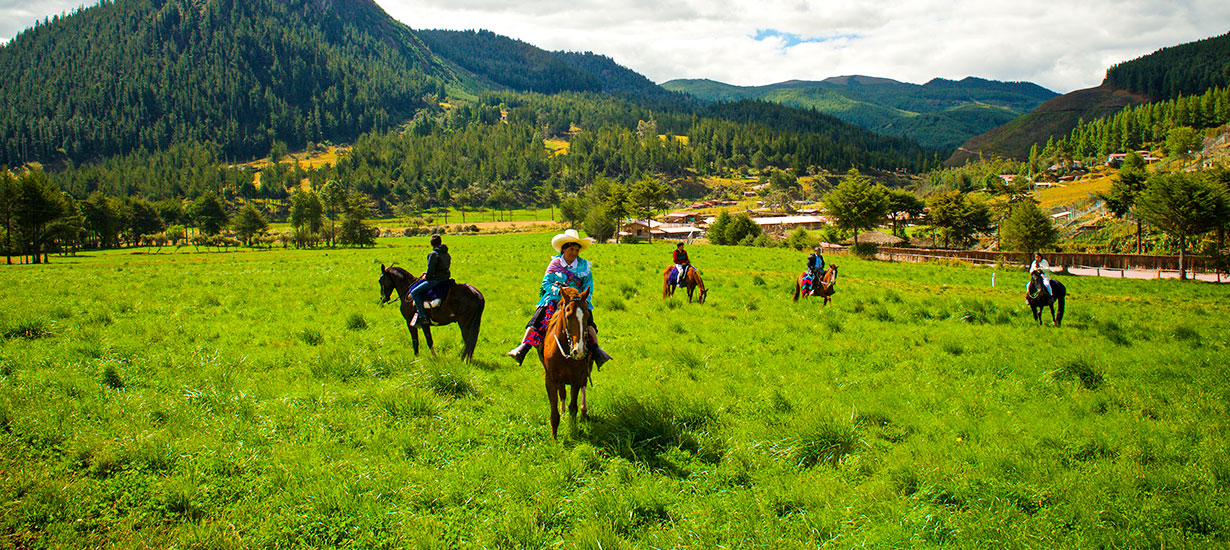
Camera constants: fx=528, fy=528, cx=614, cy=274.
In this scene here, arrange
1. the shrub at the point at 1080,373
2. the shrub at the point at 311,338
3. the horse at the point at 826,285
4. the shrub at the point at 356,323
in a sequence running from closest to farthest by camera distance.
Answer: the shrub at the point at 1080,373
the shrub at the point at 311,338
the shrub at the point at 356,323
the horse at the point at 826,285

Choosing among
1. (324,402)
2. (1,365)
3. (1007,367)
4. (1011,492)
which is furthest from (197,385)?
(1007,367)

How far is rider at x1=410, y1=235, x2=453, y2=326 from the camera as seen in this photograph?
11312 mm

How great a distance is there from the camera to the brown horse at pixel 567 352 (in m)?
7.19

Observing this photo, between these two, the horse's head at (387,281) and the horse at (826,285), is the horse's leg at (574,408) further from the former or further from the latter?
the horse at (826,285)

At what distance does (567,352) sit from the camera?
24.0 feet

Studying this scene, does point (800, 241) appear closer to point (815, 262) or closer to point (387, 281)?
point (815, 262)

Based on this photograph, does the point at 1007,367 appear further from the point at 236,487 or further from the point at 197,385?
the point at 197,385

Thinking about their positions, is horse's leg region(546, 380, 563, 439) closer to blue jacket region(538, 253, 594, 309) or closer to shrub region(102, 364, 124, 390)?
blue jacket region(538, 253, 594, 309)

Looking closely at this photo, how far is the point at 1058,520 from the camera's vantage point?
17.7 feet

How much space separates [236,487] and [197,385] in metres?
4.37

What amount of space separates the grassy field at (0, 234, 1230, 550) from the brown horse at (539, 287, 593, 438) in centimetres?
59

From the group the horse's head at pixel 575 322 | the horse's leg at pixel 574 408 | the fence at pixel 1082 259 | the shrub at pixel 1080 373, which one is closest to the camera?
the horse's head at pixel 575 322

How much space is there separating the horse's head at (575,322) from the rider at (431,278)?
4.97 m

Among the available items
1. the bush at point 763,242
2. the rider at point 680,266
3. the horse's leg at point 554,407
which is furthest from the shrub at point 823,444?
the bush at point 763,242
